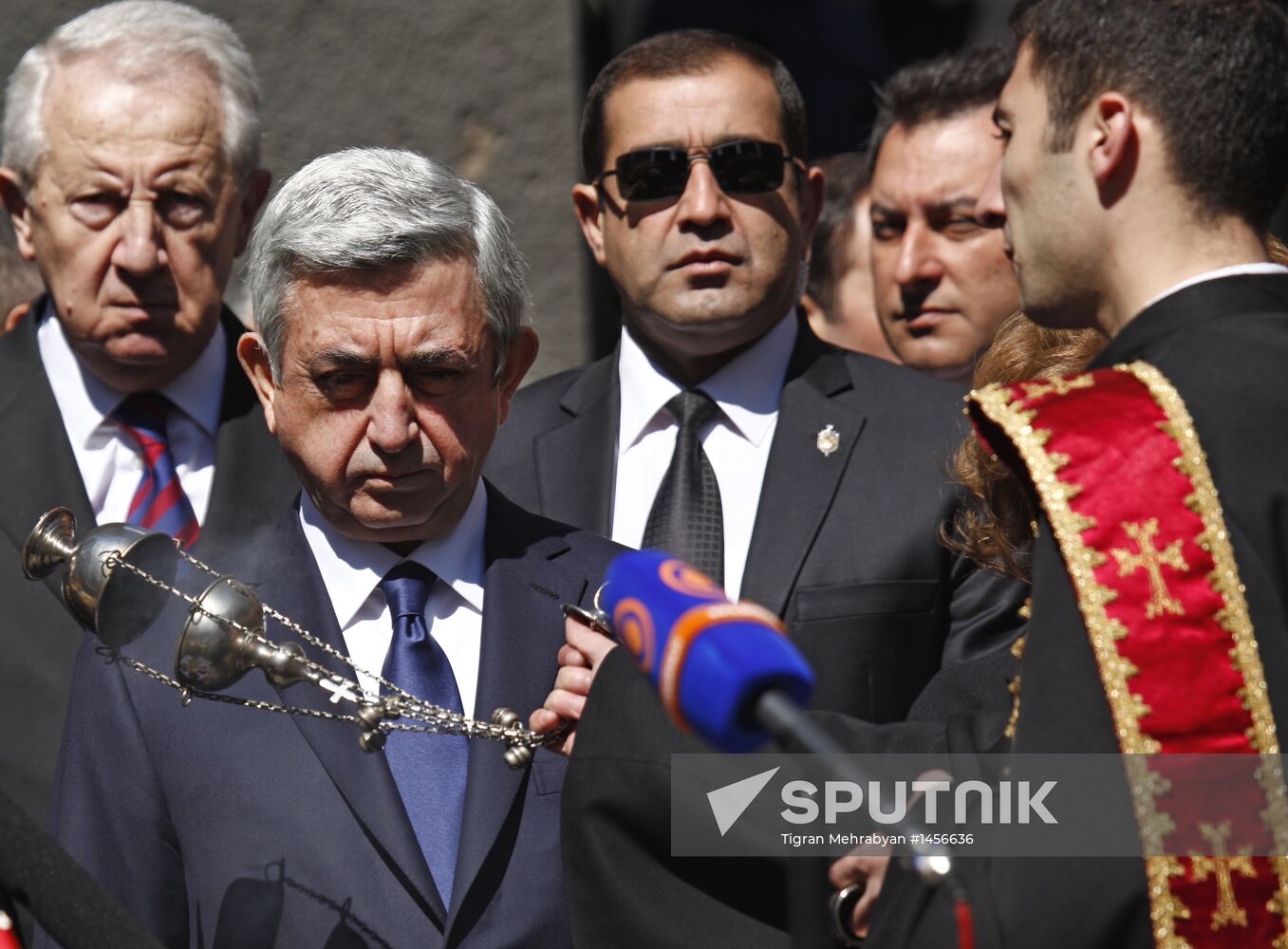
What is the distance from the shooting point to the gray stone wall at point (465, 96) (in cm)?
543

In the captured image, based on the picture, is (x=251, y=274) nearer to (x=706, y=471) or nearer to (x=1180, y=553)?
(x=706, y=471)

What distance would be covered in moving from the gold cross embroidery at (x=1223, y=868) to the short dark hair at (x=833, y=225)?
3414mm

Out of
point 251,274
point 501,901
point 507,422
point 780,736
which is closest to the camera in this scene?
point 780,736

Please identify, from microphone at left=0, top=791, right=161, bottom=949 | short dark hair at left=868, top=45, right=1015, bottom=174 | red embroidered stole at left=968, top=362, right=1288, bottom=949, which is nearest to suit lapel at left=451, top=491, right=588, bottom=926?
microphone at left=0, top=791, right=161, bottom=949

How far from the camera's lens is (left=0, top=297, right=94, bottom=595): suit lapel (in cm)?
369

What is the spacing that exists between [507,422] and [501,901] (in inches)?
64.8

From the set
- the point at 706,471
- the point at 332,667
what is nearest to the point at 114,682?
the point at 332,667

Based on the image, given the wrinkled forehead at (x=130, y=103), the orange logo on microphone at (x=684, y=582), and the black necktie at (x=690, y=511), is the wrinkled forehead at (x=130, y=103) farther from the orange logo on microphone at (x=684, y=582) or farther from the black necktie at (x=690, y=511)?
the orange logo on microphone at (x=684, y=582)

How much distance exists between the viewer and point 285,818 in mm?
2697

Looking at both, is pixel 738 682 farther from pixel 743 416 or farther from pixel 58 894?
pixel 743 416

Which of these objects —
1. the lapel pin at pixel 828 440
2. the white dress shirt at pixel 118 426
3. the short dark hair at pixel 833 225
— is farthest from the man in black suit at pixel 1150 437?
the short dark hair at pixel 833 225

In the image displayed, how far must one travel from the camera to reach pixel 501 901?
105 inches

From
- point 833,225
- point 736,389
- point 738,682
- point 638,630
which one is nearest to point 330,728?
point 638,630

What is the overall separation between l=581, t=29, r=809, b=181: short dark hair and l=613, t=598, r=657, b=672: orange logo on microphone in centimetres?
239
